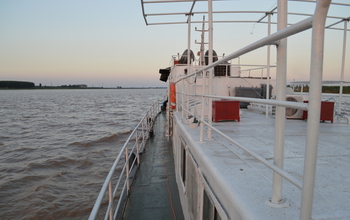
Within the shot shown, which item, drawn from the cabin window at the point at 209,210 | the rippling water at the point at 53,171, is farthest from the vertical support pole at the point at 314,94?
the rippling water at the point at 53,171

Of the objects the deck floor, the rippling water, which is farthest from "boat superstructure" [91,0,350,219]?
the rippling water

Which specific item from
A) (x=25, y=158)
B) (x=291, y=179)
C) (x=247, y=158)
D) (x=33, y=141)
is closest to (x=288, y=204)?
(x=291, y=179)

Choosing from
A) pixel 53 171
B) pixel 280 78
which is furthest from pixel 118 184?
pixel 53 171

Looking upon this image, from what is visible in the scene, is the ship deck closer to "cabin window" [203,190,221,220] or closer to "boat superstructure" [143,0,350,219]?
"boat superstructure" [143,0,350,219]

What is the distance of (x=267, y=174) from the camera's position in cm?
196

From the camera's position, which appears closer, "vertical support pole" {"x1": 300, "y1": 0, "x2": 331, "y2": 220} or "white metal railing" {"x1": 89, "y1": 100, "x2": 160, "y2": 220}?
"vertical support pole" {"x1": 300, "y1": 0, "x2": 331, "y2": 220}

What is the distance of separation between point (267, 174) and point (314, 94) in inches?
53.2

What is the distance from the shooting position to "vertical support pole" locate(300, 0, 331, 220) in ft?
2.55

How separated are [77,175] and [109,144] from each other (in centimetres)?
433

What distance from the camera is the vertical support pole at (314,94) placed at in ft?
2.55

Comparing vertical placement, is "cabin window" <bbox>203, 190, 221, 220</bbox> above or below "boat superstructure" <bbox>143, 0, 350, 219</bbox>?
below

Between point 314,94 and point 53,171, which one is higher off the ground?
point 314,94

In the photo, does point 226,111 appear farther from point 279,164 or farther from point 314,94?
point 314,94

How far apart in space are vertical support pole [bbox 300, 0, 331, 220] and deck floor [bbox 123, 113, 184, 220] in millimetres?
3261
